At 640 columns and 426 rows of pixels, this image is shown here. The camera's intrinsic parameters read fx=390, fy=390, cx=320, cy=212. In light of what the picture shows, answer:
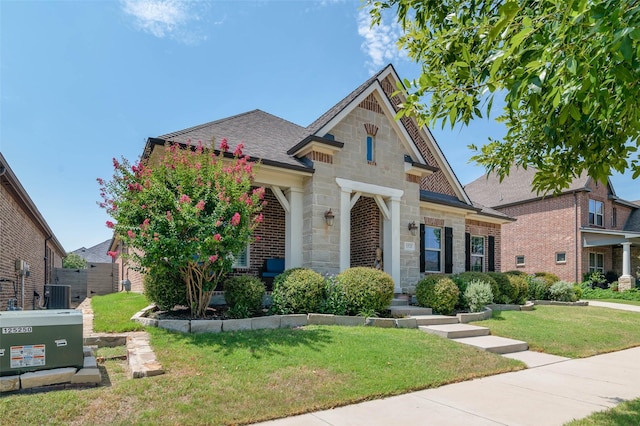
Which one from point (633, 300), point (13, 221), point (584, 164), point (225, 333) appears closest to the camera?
point (584, 164)

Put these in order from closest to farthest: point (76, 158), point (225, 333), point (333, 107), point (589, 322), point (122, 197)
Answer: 1. point (225, 333)
2. point (122, 197)
3. point (589, 322)
4. point (333, 107)
5. point (76, 158)

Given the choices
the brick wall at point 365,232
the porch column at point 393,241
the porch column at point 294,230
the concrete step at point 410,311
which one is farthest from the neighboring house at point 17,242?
the porch column at point 393,241

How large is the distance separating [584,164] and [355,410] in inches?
156

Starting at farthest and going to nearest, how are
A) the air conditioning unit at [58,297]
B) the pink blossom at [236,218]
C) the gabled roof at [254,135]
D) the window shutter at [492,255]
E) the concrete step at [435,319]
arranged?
the window shutter at [492,255] < the air conditioning unit at [58,297] < the gabled roof at [254,135] < the concrete step at [435,319] < the pink blossom at [236,218]

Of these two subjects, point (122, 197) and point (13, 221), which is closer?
point (122, 197)

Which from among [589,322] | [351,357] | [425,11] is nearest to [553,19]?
[425,11]

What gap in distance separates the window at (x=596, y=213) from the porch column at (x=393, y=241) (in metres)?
18.1

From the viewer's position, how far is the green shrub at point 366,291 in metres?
8.63

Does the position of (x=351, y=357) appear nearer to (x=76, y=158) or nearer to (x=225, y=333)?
(x=225, y=333)

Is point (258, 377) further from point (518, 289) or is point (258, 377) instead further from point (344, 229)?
point (518, 289)

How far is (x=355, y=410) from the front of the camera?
14.4ft

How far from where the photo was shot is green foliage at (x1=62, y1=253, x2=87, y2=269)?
40156 mm

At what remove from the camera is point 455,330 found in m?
8.36

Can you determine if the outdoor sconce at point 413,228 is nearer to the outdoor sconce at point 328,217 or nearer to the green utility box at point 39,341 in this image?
the outdoor sconce at point 328,217
